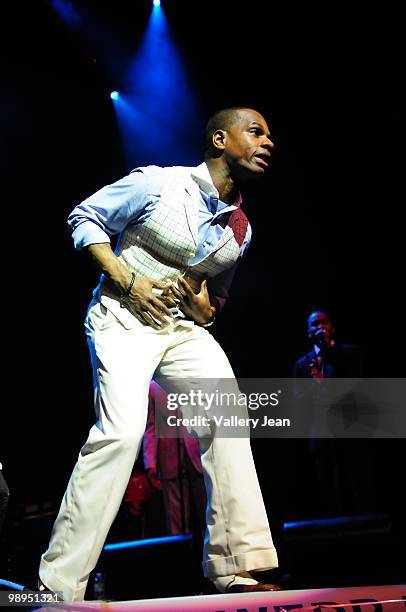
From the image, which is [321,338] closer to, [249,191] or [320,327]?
[320,327]

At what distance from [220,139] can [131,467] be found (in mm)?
1590

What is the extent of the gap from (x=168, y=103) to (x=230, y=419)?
481cm

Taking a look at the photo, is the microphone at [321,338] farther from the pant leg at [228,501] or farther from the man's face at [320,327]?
the pant leg at [228,501]

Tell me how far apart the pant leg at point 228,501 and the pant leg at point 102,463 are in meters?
0.23

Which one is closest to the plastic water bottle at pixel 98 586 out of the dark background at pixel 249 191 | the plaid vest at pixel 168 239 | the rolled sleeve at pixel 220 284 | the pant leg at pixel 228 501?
the pant leg at pixel 228 501

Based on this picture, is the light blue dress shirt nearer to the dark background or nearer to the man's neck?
the man's neck

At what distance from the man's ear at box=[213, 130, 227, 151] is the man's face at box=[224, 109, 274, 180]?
0.01 metres

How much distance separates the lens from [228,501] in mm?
2230

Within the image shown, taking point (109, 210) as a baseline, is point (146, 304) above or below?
below

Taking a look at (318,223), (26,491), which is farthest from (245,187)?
(26,491)

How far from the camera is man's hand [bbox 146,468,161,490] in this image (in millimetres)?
4953

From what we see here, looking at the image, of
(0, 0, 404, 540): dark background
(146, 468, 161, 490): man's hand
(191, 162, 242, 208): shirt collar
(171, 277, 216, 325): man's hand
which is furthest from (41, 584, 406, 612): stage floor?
(0, 0, 404, 540): dark background

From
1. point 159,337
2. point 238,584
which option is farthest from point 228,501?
point 159,337

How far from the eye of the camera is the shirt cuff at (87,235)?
230 centimetres
